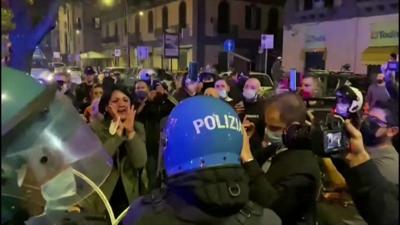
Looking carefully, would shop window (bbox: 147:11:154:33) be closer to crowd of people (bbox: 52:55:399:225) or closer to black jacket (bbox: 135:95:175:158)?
black jacket (bbox: 135:95:175:158)

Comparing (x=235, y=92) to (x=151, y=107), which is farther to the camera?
(x=235, y=92)

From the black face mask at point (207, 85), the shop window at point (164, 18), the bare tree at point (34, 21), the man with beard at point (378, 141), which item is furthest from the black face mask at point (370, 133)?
the shop window at point (164, 18)

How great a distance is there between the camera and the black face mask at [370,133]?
1.64m

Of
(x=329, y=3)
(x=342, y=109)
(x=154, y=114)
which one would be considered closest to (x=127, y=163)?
(x=342, y=109)

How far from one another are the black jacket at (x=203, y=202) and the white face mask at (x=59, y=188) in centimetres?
23

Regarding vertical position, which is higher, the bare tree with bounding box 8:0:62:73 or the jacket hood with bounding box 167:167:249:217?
the bare tree with bounding box 8:0:62:73

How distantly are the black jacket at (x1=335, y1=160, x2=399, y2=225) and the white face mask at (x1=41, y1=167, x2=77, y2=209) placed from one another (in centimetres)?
84

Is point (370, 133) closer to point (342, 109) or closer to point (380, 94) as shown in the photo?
point (380, 94)

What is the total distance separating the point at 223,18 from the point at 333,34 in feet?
15.2

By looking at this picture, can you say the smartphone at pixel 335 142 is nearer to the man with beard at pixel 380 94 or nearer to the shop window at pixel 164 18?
the man with beard at pixel 380 94

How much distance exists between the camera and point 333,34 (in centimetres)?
1789

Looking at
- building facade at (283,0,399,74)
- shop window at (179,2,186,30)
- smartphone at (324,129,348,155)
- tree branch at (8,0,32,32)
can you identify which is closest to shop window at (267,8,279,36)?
building facade at (283,0,399,74)

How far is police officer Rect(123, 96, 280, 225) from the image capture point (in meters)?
1.33

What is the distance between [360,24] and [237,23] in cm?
427
